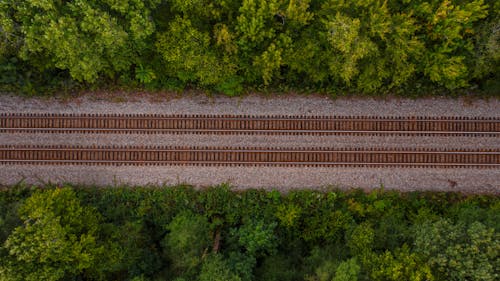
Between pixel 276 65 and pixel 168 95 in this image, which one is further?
pixel 168 95

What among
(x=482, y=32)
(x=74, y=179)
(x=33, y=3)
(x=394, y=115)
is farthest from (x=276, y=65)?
(x=74, y=179)

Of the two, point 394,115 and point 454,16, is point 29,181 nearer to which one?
point 394,115

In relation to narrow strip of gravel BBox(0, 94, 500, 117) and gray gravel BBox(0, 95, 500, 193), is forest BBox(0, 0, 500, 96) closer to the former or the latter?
narrow strip of gravel BBox(0, 94, 500, 117)

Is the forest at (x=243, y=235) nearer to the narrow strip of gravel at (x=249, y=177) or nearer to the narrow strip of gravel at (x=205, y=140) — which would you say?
the narrow strip of gravel at (x=249, y=177)

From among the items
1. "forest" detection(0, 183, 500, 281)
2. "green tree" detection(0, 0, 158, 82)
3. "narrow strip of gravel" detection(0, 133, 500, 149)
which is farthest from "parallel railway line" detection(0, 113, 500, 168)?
"green tree" detection(0, 0, 158, 82)

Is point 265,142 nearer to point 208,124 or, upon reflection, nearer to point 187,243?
point 208,124

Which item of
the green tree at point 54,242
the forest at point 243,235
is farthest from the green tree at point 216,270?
the green tree at point 54,242
